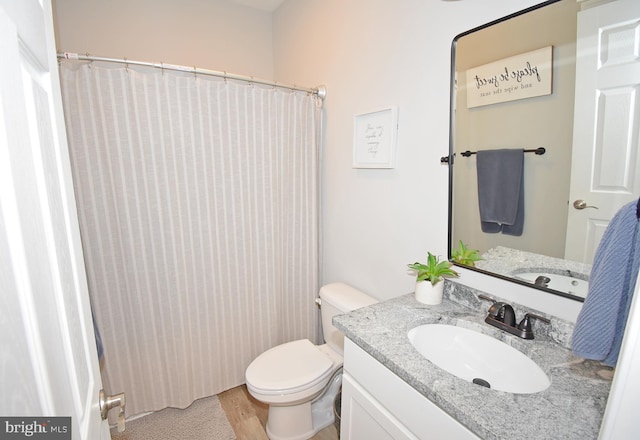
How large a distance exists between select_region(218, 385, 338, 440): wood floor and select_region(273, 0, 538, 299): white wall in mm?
836

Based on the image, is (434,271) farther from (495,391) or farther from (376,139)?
(376,139)

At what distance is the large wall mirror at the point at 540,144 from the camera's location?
33.6 inches

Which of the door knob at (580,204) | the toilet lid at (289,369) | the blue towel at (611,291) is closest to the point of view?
the blue towel at (611,291)

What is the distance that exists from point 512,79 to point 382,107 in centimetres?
59

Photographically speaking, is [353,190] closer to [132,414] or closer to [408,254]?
[408,254]

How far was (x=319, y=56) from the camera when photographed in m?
1.92

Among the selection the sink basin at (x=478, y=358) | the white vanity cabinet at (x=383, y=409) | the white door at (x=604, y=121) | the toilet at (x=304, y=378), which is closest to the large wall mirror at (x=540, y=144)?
the white door at (x=604, y=121)

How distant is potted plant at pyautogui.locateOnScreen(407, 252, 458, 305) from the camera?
122 centimetres

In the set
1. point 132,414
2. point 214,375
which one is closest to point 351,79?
point 214,375

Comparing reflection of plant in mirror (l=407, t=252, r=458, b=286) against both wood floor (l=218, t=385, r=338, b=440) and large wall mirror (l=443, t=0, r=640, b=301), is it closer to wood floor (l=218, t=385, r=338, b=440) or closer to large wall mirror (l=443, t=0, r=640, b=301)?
large wall mirror (l=443, t=0, r=640, b=301)

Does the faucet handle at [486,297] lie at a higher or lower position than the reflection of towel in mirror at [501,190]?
lower

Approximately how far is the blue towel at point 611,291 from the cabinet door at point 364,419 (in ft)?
1.66

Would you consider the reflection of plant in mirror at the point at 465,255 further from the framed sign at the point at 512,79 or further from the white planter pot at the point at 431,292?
the framed sign at the point at 512,79

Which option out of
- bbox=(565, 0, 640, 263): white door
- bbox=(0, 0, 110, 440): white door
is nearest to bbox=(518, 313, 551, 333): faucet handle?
bbox=(565, 0, 640, 263): white door
